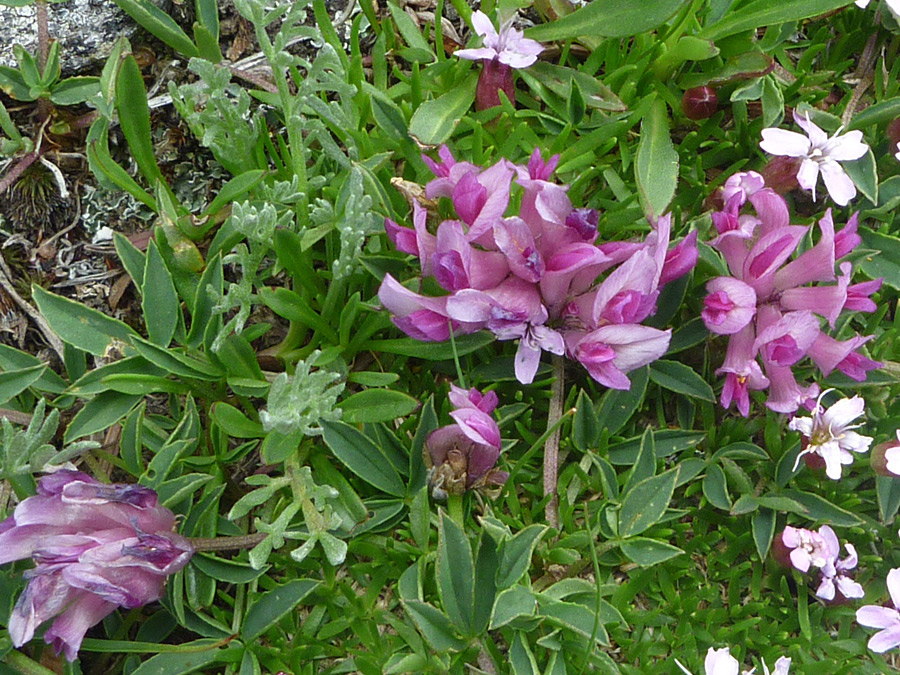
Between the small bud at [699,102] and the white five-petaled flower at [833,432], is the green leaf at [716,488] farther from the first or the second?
the small bud at [699,102]

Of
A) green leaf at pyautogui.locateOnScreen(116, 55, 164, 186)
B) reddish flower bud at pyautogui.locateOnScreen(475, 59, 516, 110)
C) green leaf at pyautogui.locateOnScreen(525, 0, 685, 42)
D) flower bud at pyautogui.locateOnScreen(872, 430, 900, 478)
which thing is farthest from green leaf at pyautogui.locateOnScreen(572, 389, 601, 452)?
green leaf at pyautogui.locateOnScreen(116, 55, 164, 186)

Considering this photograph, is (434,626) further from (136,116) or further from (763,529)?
(136,116)

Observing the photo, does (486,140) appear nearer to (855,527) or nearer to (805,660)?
(855,527)

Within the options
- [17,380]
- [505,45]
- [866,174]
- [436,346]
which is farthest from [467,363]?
[866,174]

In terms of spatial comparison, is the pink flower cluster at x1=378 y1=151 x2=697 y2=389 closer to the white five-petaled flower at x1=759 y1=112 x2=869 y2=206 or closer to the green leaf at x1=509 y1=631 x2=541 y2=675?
the white five-petaled flower at x1=759 y1=112 x2=869 y2=206

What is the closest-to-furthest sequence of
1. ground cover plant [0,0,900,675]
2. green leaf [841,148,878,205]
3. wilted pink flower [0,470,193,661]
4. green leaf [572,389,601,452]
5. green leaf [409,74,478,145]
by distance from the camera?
wilted pink flower [0,470,193,661]
ground cover plant [0,0,900,675]
green leaf [572,389,601,452]
green leaf [409,74,478,145]
green leaf [841,148,878,205]

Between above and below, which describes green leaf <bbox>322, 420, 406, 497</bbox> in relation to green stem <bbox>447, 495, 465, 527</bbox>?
above
